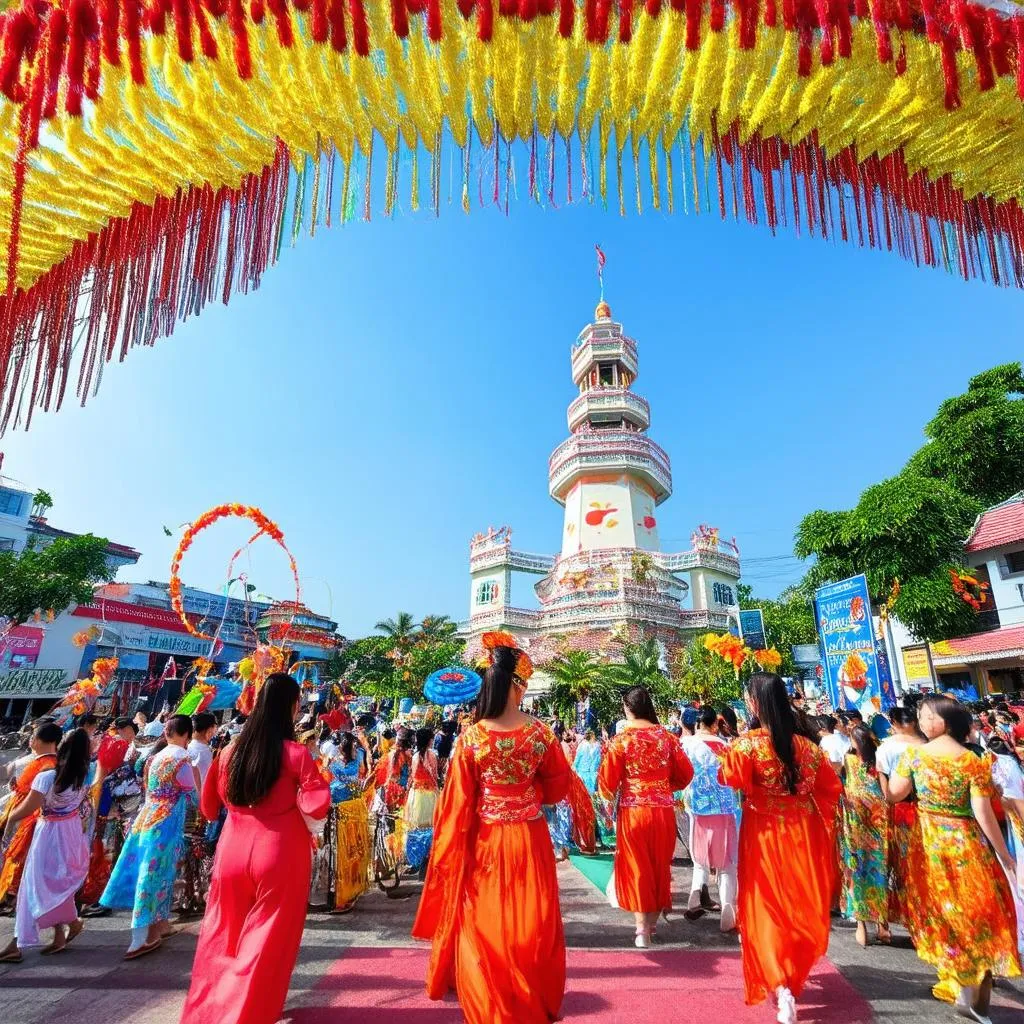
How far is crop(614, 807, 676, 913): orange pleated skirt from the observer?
395 centimetres

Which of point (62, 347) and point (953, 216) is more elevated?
point (953, 216)

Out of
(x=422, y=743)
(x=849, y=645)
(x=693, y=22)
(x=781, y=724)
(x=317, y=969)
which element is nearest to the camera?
(x=693, y=22)

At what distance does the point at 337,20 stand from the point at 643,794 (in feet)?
14.6

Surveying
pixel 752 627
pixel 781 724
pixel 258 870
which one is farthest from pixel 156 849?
pixel 752 627

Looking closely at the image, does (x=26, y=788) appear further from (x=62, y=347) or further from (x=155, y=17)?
(x=155, y=17)

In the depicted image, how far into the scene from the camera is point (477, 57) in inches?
65.2

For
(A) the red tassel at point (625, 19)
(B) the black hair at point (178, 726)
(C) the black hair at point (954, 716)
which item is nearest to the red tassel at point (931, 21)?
(A) the red tassel at point (625, 19)

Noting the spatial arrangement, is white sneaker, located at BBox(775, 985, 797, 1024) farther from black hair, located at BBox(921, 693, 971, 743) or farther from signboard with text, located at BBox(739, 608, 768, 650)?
signboard with text, located at BBox(739, 608, 768, 650)

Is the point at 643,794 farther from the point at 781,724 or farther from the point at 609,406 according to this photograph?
the point at 609,406

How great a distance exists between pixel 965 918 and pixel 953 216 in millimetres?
3245

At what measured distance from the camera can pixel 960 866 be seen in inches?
120

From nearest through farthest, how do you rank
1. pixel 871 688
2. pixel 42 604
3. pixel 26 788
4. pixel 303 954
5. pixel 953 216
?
pixel 953 216
pixel 303 954
pixel 26 788
pixel 871 688
pixel 42 604

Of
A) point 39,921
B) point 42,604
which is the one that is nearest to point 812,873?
point 39,921

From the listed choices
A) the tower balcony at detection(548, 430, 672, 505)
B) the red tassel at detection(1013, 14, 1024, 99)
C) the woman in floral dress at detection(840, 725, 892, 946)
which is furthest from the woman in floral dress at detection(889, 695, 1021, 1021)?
the tower balcony at detection(548, 430, 672, 505)
